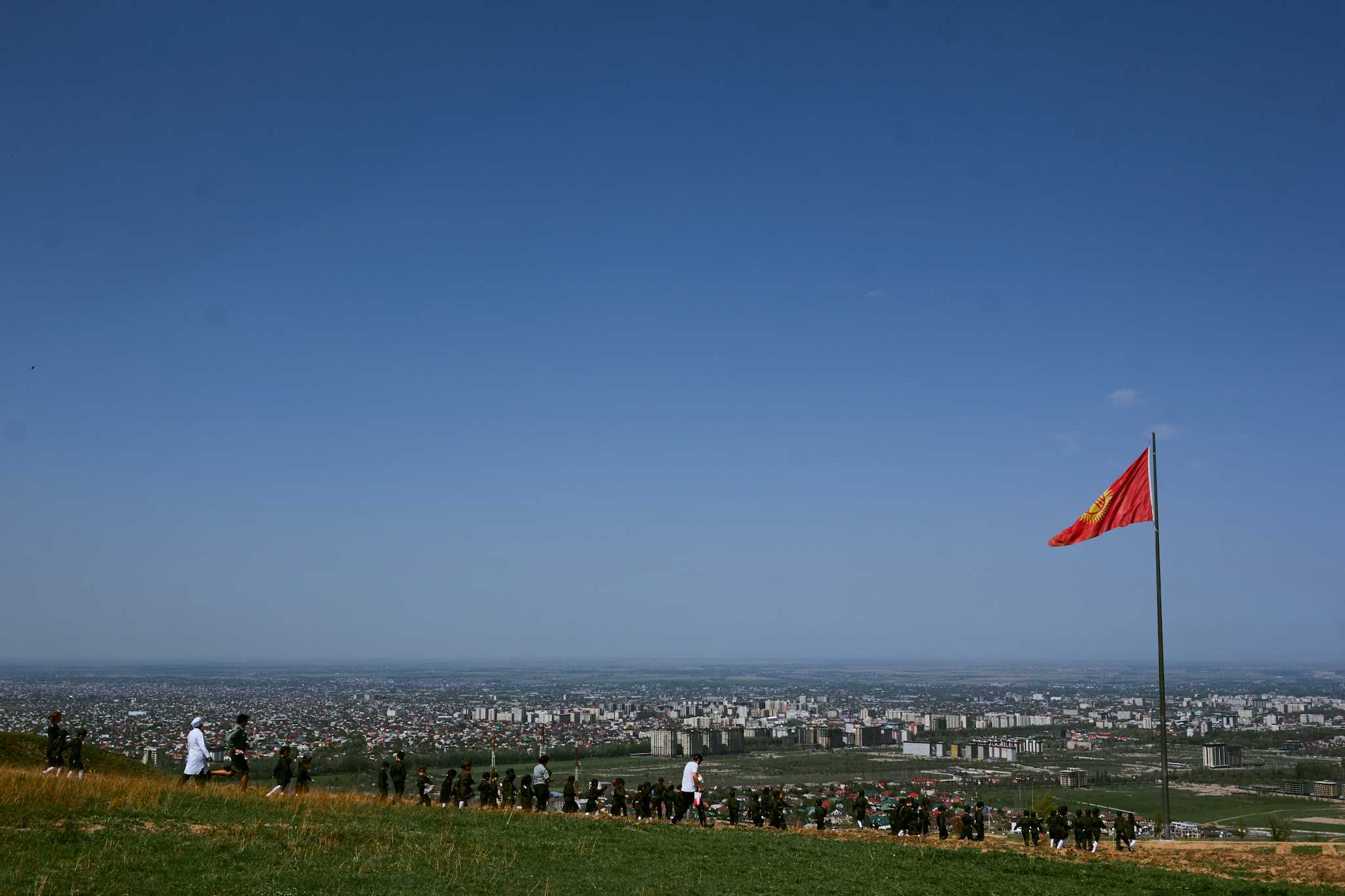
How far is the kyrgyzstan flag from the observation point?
25672 millimetres

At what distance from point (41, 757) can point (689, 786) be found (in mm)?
23264

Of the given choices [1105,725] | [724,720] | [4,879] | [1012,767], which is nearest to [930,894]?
[4,879]

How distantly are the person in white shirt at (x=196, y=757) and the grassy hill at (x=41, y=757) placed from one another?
35.7 feet

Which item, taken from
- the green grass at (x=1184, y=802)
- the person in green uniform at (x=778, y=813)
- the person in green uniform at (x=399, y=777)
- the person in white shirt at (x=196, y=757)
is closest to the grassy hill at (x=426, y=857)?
the person in white shirt at (x=196, y=757)

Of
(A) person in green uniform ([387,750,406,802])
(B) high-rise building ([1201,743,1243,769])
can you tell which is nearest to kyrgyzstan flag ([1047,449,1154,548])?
(A) person in green uniform ([387,750,406,802])

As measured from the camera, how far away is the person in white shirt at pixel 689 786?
22391mm

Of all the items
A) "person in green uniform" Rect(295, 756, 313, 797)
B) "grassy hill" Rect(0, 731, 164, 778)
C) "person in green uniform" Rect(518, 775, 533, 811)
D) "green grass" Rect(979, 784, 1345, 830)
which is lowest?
"green grass" Rect(979, 784, 1345, 830)

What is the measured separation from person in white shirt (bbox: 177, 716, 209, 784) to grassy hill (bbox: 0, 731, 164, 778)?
429 inches

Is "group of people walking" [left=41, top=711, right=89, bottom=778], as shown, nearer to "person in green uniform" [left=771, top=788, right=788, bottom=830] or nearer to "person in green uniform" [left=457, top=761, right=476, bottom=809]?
"person in green uniform" [left=457, top=761, right=476, bottom=809]

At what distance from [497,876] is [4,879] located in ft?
19.4

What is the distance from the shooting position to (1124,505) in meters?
26.2

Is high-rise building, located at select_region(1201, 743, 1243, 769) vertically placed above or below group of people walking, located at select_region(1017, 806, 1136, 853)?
below

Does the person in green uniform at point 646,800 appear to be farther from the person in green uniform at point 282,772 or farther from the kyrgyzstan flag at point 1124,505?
the kyrgyzstan flag at point 1124,505

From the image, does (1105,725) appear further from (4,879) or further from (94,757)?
(4,879)
